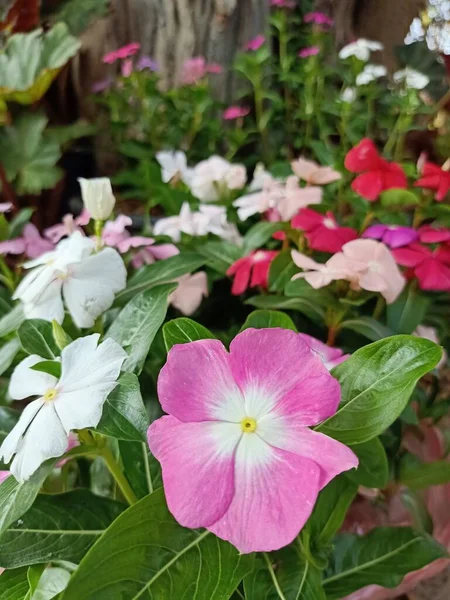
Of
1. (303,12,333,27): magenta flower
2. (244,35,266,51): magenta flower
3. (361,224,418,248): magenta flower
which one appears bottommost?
(361,224,418,248): magenta flower

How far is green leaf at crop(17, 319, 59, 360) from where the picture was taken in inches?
17.4

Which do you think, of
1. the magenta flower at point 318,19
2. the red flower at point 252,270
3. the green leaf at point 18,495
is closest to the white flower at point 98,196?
the red flower at point 252,270

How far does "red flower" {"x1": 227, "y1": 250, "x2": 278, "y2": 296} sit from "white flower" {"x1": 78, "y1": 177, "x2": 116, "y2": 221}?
0.54 ft

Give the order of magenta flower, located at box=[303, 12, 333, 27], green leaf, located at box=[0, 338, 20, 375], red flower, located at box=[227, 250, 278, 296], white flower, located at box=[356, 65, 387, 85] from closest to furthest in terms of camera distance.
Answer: green leaf, located at box=[0, 338, 20, 375], red flower, located at box=[227, 250, 278, 296], white flower, located at box=[356, 65, 387, 85], magenta flower, located at box=[303, 12, 333, 27]

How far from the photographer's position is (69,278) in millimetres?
488

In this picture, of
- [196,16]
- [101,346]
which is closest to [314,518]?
[101,346]

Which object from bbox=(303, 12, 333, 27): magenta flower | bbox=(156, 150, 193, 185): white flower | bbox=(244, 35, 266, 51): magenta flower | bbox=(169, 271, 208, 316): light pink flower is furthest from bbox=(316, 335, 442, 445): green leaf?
bbox=(303, 12, 333, 27): magenta flower

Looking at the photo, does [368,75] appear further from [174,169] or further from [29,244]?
[29,244]

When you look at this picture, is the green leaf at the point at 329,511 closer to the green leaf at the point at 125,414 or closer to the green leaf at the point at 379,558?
the green leaf at the point at 379,558

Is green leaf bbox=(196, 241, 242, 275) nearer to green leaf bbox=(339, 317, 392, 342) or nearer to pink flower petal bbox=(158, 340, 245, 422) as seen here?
green leaf bbox=(339, 317, 392, 342)

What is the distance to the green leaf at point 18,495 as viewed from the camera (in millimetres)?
334

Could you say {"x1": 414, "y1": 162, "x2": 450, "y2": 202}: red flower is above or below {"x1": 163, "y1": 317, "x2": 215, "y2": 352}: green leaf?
below

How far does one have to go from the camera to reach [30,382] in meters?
0.40

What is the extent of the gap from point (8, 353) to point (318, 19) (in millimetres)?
1110
